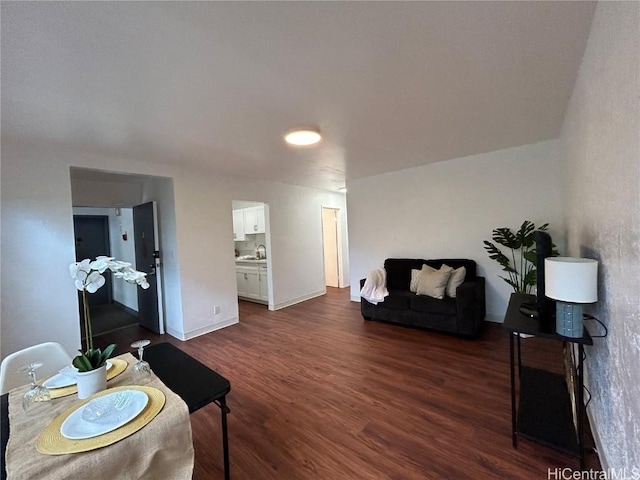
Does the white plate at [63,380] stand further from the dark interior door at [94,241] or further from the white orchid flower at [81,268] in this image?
the dark interior door at [94,241]

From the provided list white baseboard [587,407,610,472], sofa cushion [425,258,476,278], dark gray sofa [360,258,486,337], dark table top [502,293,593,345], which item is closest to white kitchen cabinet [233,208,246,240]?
dark gray sofa [360,258,486,337]

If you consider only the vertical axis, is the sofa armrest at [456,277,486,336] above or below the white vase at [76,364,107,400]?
below

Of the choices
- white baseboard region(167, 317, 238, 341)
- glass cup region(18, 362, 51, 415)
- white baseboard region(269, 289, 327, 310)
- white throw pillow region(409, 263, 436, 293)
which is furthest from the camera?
white baseboard region(269, 289, 327, 310)

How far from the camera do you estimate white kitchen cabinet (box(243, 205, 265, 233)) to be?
221 inches

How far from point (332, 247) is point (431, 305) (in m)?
3.57

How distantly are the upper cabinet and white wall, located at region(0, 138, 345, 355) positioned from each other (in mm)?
854

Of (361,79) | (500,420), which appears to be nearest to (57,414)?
(361,79)

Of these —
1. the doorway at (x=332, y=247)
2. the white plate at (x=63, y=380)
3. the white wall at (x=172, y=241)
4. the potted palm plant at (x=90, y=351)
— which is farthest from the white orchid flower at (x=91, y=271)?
the doorway at (x=332, y=247)

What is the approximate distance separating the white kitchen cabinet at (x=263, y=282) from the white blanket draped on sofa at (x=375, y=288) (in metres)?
2.05

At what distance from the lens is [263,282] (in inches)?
204

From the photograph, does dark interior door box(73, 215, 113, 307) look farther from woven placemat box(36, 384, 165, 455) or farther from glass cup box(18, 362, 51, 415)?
woven placemat box(36, 384, 165, 455)

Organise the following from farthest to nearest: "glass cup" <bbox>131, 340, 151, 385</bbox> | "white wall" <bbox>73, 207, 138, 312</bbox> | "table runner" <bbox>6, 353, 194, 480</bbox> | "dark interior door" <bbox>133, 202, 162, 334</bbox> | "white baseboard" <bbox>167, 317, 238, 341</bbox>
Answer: "white wall" <bbox>73, 207, 138, 312</bbox>, "dark interior door" <bbox>133, 202, 162, 334</bbox>, "white baseboard" <bbox>167, 317, 238, 341</bbox>, "glass cup" <bbox>131, 340, 151, 385</bbox>, "table runner" <bbox>6, 353, 194, 480</bbox>

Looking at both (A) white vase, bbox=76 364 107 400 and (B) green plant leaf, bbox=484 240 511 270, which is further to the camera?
(B) green plant leaf, bbox=484 240 511 270

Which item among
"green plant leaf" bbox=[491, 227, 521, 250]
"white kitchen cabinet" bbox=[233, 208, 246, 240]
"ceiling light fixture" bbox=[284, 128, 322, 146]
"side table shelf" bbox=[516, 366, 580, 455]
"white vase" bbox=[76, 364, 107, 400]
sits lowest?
"side table shelf" bbox=[516, 366, 580, 455]
